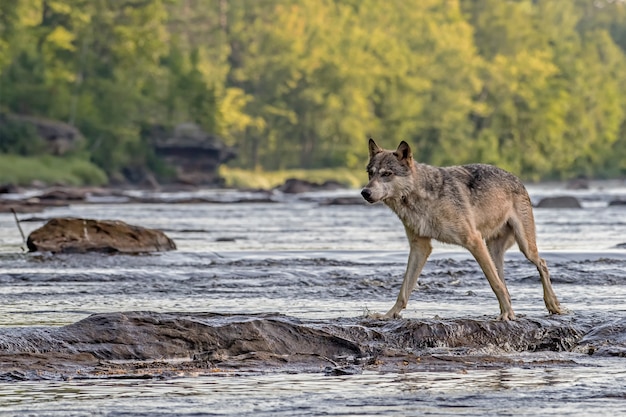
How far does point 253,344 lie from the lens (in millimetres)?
10648

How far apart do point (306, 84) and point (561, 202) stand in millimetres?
63029

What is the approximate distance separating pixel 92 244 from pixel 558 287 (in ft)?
26.6

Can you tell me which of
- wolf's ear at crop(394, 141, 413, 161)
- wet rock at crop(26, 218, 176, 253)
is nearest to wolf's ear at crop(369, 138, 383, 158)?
wolf's ear at crop(394, 141, 413, 161)

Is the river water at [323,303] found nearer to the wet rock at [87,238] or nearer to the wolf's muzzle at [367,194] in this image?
the wet rock at [87,238]

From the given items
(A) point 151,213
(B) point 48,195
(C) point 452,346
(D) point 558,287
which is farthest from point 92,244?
(B) point 48,195

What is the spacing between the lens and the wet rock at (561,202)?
4628 cm

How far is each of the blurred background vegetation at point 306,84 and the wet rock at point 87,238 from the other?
164 ft

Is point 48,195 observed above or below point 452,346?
below

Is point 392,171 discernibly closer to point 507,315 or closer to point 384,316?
point 384,316

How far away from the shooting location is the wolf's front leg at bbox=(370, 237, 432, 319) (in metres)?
12.5

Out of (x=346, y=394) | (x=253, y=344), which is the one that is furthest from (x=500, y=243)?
(x=346, y=394)

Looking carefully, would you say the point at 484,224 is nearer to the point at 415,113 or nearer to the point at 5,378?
the point at 5,378

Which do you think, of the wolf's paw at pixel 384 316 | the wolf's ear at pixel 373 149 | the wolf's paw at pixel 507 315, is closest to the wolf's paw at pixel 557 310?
the wolf's paw at pixel 507 315

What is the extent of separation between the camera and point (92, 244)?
21.2m
